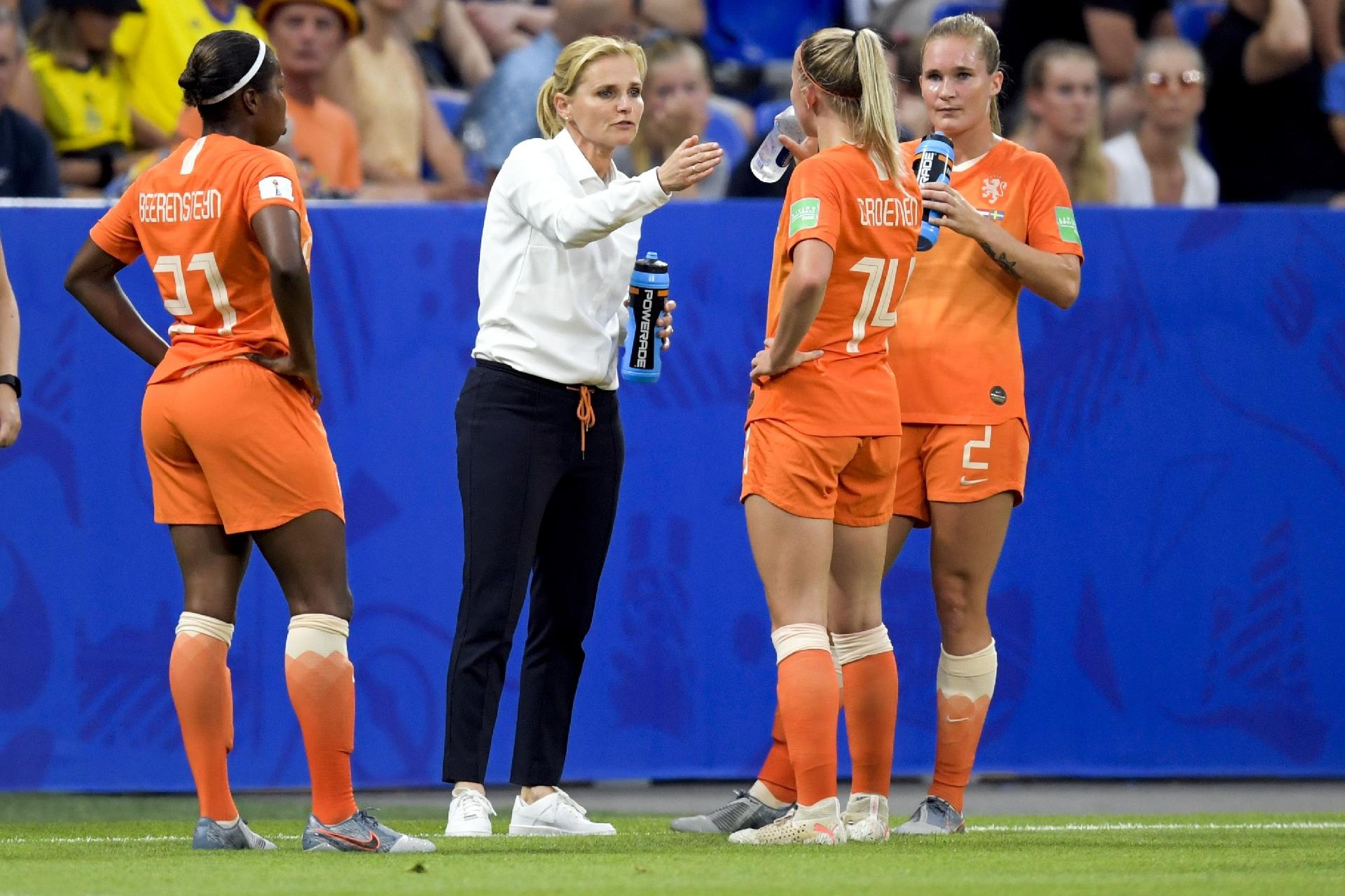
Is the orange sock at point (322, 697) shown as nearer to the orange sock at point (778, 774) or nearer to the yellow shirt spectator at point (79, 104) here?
the orange sock at point (778, 774)

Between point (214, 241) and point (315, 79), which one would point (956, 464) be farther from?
point (315, 79)

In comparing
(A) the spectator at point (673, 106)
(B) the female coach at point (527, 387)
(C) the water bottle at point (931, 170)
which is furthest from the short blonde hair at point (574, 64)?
(A) the spectator at point (673, 106)

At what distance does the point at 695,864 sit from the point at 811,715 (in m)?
0.47

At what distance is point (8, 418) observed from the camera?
4.63 m

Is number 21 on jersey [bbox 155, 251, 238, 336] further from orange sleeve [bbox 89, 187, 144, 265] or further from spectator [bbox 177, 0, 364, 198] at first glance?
spectator [bbox 177, 0, 364, 198]

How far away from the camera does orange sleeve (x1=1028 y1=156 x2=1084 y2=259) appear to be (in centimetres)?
516

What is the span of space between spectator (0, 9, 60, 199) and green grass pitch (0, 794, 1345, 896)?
2827 mm

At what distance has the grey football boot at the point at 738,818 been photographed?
520cm

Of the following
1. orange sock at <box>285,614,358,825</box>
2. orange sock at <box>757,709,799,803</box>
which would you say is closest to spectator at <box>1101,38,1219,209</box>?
orange sock at <box>757,709,799,803</box>

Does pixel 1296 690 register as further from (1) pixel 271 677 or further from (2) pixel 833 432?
(1) pixel 271 677

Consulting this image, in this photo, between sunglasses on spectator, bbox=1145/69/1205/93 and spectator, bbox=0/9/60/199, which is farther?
sunglasses on spectator, bbox=1145/69/1205/93

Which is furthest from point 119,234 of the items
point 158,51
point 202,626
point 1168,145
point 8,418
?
point 1168,145

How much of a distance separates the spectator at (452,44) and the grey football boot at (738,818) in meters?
4.83

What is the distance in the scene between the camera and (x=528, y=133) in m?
8.25
